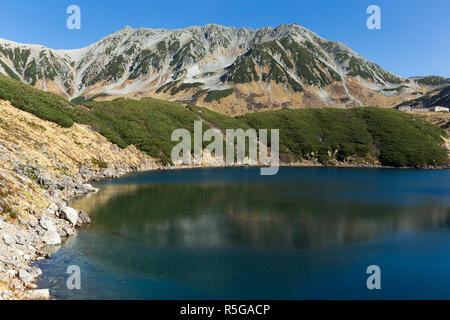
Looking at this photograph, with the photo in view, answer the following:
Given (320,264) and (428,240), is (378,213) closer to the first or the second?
(428,240)

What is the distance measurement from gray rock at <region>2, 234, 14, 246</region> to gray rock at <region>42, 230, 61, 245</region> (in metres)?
5.20

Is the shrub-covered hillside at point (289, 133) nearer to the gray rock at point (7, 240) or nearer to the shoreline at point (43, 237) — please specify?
the shoreline at point (43, 237)

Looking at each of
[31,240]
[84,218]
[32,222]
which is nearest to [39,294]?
[31,240]

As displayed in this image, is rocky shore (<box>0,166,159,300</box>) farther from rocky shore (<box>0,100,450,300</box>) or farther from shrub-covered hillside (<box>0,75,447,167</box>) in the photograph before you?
shrub-covered hillside (<box>0,75,447,167</box>)

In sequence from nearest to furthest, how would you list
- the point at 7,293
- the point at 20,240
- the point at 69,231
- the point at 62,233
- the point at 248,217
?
the point at 7,293 → the point at 20,240 → the point at 62,233 → the point at 69,231 → the point at 248,217

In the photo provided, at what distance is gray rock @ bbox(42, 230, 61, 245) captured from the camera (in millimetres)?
39094

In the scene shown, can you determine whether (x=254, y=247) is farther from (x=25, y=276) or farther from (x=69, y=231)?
(x=25, y=276)

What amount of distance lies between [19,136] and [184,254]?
2045 inches

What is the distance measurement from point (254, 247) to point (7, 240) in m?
25.5

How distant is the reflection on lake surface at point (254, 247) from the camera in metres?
30.4

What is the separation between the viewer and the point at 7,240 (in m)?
33.3

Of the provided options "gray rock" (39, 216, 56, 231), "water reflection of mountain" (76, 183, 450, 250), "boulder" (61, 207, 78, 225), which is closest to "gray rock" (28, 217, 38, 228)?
"gray rock" (39, 216, 56, 231)

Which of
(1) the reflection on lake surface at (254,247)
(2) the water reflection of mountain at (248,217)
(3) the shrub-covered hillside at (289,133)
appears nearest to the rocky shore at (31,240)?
(1) the reflection on lake surface at (254,247)

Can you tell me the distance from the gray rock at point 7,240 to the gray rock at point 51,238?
5201 millimetres
